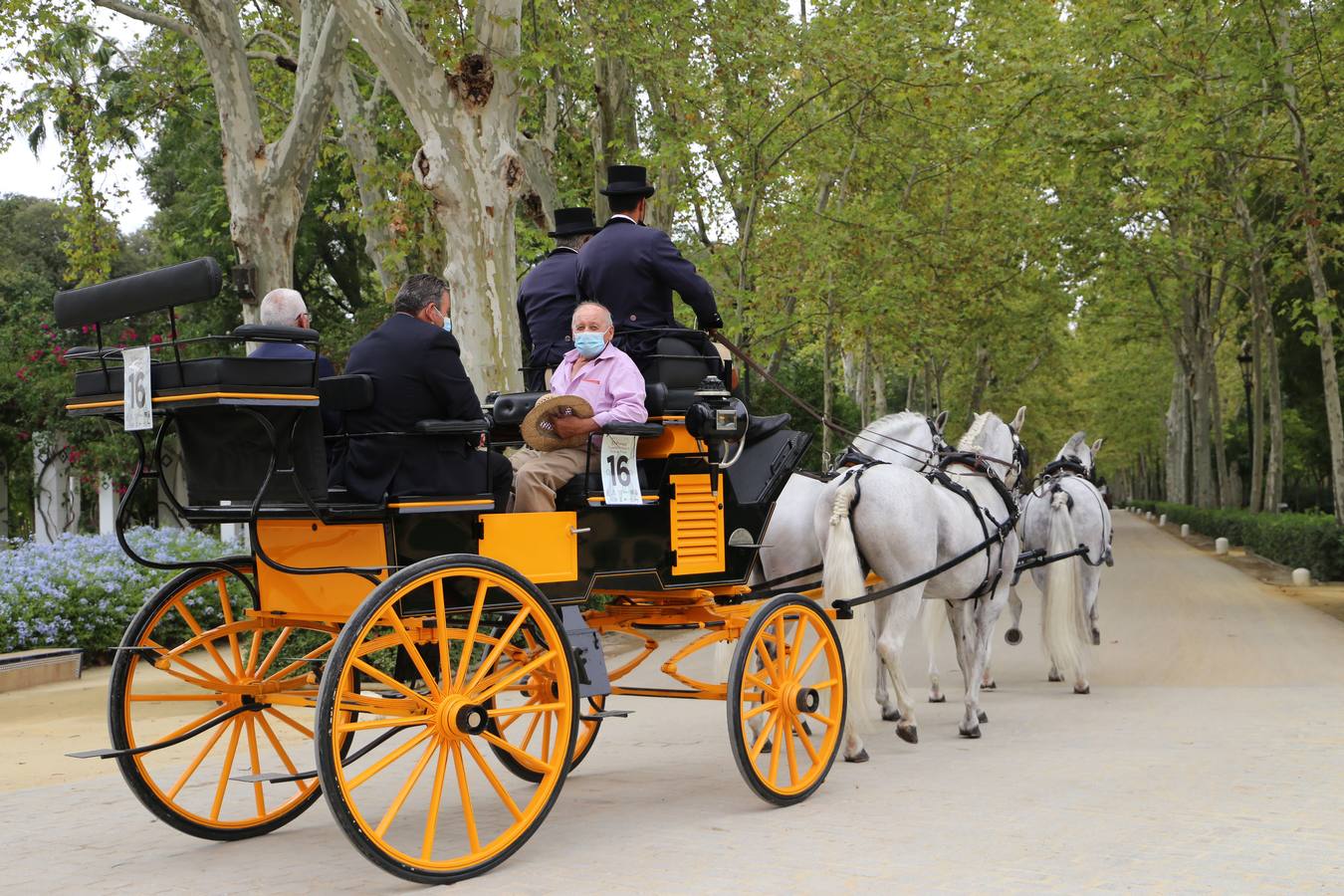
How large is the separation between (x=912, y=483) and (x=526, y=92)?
484 inches

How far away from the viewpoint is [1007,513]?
10.1 meters

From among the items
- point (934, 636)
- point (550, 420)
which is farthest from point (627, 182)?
point (934, 636)

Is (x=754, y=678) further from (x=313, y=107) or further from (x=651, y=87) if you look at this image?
(x=651, y=87)

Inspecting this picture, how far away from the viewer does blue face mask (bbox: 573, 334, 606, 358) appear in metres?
6.59

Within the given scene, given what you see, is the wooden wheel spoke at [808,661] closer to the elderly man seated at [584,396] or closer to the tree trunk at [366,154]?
the elderly man seated at [584,396]

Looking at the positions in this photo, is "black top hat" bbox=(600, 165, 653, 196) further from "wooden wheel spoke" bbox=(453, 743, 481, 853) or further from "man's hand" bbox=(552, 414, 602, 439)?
"wooden wheel spoke" bbox=(453, 743, 481, 853)

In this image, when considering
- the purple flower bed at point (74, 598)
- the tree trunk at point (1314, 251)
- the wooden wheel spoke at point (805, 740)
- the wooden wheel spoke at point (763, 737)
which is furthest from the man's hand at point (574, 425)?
the tree trunk at point (1314, 251)

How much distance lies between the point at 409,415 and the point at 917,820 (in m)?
3.03

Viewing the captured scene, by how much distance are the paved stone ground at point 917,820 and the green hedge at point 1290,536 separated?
41.8 ft

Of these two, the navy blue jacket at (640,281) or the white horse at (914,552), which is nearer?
the navy blue jacket at (640,281)

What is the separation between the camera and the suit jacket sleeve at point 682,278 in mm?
7012

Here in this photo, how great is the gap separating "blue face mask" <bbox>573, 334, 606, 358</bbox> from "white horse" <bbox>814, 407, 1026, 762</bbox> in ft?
7.63

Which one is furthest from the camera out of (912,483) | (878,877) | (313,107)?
(313,107)

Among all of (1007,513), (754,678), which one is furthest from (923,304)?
(754,678)
